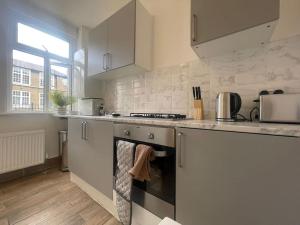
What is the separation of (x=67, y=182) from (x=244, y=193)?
→ 2172 mm

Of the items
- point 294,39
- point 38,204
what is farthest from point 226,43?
point 38,204

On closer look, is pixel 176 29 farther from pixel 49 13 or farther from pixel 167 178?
pixel 49 13

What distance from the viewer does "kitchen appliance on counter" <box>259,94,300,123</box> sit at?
91 centimetres

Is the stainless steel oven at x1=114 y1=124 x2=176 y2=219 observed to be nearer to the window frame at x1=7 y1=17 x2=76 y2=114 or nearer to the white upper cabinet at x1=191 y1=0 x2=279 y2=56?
A: the white upper cabinet at x1=191 y1=0 x2=279 y2=56

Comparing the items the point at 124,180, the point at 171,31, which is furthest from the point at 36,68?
the point at 124,180

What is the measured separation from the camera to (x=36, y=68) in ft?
8.52

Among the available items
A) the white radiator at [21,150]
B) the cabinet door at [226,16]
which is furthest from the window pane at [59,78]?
the cabinet door at [226,16]

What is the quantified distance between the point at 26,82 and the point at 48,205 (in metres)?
1.86

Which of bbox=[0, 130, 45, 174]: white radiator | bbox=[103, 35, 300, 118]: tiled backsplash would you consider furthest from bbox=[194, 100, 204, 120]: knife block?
bbox=[0, 130, 45, 174]: white radiator

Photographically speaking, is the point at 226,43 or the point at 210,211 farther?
the point at 226,43

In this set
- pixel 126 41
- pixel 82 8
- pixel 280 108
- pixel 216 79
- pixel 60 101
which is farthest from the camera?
pixel 60 101

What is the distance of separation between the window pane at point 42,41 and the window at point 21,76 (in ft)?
1.35

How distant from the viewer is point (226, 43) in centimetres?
122

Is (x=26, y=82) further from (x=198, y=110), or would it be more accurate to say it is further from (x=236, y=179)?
(x=236, y=179)
